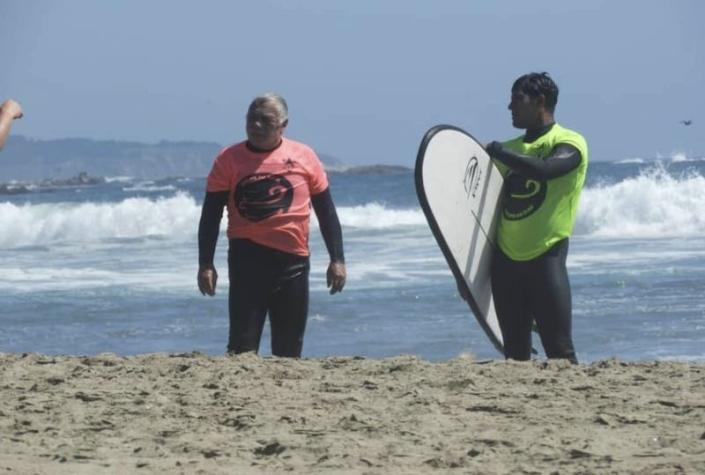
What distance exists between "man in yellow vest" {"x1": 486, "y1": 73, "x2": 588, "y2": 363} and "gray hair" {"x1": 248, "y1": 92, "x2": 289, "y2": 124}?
909 mm

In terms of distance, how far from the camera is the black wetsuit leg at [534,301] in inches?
259

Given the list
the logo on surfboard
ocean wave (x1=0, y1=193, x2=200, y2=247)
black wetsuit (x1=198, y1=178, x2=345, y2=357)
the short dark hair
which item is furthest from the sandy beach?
ocean wave (x1=0, y1=193, x2=200, y2=247)

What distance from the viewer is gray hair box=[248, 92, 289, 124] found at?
6.36m

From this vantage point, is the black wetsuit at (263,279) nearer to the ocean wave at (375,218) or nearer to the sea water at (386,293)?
the sea water at (386,293)

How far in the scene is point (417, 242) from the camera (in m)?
22.4

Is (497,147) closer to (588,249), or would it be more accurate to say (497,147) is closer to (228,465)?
(228,465)

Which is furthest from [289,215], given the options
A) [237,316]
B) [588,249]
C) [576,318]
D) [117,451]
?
[588,249]

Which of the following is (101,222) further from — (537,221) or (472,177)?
(537,221)

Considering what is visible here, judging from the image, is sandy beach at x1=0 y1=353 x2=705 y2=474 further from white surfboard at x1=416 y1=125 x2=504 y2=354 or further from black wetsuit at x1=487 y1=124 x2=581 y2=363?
white surfboard at x1=416 y1=125 x2=504 y2=354

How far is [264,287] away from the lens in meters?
6.42

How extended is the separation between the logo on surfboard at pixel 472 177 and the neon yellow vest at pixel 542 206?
0.29 m

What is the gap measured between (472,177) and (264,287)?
3.88ft

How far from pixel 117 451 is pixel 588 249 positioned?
49.3 ft

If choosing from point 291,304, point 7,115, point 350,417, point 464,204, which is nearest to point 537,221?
point 464,204
